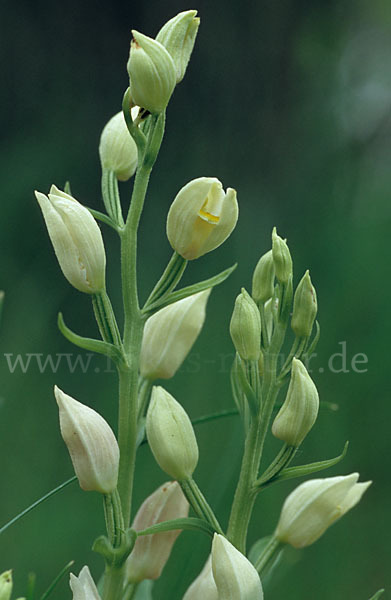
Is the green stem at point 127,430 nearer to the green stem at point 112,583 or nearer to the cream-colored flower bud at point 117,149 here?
the green stem at point 112,583

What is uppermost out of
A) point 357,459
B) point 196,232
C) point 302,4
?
point 302,4

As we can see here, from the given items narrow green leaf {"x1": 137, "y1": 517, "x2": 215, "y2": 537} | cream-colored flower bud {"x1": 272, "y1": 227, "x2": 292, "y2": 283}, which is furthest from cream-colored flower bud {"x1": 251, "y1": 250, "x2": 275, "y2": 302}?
narrow green leaf {"x1": 137, "y1": 517, "x2": 215, "y2": 537}

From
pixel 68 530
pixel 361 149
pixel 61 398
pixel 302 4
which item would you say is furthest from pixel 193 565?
pixel 302 4

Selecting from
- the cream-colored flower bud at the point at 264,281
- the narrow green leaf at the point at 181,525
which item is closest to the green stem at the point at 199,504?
the narrow green leaf at the point at 181,525

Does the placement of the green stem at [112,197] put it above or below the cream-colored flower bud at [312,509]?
above

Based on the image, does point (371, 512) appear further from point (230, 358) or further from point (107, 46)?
point (107, 46)

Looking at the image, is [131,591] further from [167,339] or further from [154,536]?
[167,339]

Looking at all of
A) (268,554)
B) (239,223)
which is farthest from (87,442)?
(239,223)
